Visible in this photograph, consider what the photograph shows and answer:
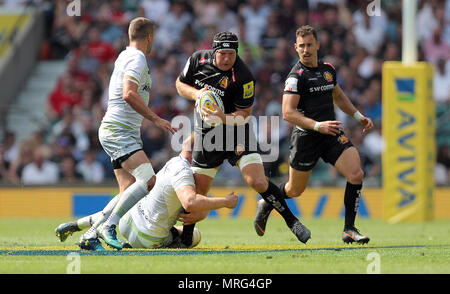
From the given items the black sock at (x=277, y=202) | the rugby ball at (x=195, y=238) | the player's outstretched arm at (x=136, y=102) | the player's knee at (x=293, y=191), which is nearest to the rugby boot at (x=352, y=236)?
the black sock at (x=277, y=202)

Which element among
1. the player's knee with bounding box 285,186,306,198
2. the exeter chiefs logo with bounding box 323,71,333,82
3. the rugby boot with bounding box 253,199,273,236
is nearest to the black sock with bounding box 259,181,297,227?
the rugby boot with bounding box 253,199,273,236

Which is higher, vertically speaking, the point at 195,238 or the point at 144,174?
the point at 144,174

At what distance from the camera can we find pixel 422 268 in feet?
22.7

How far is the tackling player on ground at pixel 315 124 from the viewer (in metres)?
9.59

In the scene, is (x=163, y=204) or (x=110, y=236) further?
(x=163, y=204)

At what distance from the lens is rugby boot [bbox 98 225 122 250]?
8209 millimetres

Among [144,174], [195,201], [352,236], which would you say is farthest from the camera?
[352,236]

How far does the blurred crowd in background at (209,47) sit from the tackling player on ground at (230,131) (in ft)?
23.9

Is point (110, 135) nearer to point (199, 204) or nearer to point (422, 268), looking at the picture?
point (199, 204)

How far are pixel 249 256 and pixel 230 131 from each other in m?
1.73

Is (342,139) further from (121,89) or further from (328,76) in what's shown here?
(121,89)

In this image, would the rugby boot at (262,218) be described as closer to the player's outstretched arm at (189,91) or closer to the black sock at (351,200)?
the black sock at (351,200)

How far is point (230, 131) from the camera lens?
9102mm

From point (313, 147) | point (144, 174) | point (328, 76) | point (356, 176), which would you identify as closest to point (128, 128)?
point (144, 174)
